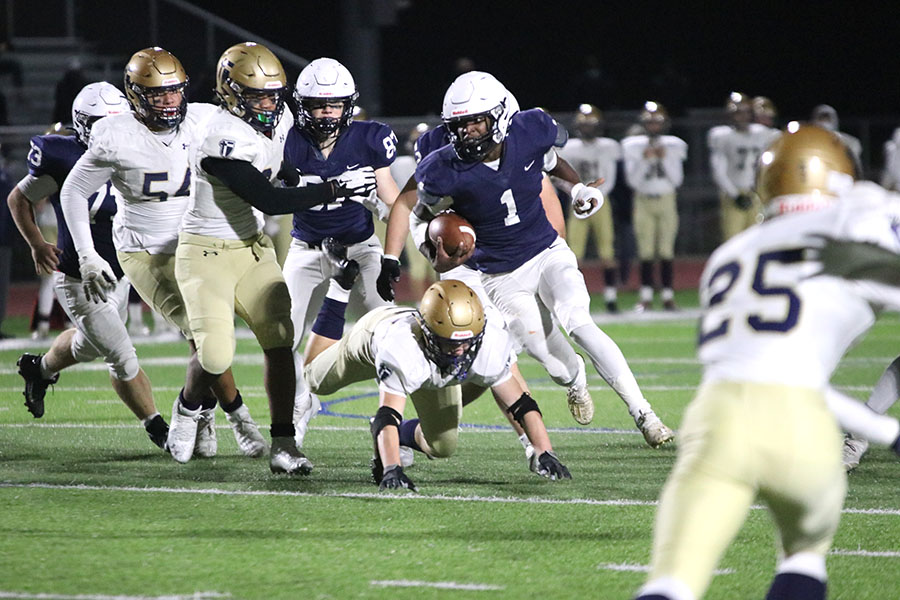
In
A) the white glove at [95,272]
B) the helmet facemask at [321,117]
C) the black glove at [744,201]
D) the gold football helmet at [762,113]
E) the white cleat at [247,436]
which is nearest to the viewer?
the white glove at [95,272]

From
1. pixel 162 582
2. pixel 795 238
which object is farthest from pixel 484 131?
pixel 795 238

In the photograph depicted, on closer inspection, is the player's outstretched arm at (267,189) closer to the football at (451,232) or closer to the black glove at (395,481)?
the football at (451,232)

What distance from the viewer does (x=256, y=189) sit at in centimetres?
515

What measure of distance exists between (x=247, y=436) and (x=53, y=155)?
160 centimetres

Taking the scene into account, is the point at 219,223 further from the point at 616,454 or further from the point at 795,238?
the point at 795,238

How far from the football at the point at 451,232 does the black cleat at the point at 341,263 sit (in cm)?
54

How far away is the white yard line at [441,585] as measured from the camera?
3721 millimetres

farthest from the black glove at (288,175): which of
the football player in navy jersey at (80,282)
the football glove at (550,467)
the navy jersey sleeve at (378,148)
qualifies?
the football glove at (550,467)

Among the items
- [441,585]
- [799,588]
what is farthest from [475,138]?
[799,588]

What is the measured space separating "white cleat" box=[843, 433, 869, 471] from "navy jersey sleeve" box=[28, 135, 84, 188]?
351 cm

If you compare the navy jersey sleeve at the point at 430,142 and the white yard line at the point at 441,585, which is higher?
the navy jersey sleeve at the point at 430,142

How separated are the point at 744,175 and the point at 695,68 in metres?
10.3

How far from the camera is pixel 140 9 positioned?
51.1 ft

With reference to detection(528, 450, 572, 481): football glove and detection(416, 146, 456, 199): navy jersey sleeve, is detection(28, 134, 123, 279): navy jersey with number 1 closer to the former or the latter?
detection(416, 146, 456, 199): navy jersey sleeve
